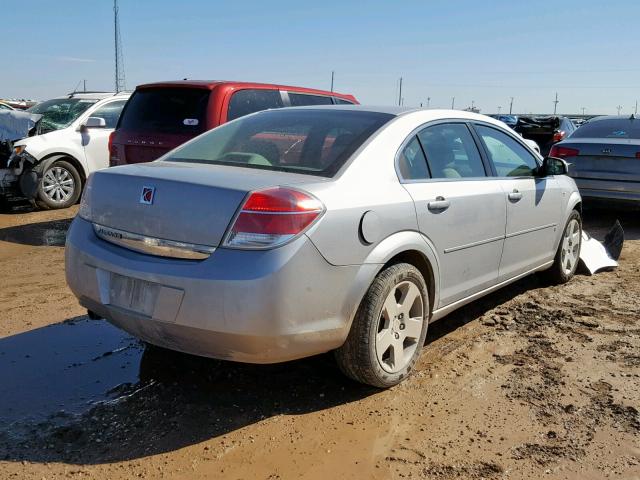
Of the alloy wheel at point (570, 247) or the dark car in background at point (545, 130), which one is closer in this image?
the alloy wheel at point (570, 247)

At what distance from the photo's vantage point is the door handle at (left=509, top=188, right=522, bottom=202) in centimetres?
449

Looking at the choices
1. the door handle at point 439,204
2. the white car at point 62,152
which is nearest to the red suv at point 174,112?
the white car at point 62,152

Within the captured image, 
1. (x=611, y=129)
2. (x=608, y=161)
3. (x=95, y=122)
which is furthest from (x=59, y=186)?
(x=611, y=129)

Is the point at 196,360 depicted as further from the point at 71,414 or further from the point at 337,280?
the point at 337,280

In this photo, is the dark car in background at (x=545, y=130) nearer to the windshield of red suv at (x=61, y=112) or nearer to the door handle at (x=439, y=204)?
the windshield of red suv at (x=61, y=112)

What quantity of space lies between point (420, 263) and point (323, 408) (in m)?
1.02

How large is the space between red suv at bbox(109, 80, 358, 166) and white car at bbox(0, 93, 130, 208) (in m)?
2.10

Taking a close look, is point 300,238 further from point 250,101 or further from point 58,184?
point 58,184

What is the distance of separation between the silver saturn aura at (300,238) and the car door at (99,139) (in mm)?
6231

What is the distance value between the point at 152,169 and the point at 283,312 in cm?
116

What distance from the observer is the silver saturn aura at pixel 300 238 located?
2873mm

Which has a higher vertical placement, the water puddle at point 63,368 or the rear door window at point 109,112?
the rear door window at point 109,112

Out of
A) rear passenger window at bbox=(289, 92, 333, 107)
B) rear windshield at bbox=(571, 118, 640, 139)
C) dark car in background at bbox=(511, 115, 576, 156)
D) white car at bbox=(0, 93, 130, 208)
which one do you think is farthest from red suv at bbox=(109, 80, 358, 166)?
dark car in background at bbox=(511, 115, 576, 156)

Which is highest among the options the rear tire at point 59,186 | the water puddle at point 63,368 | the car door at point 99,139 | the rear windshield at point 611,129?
the rear windshield at point 611,129
